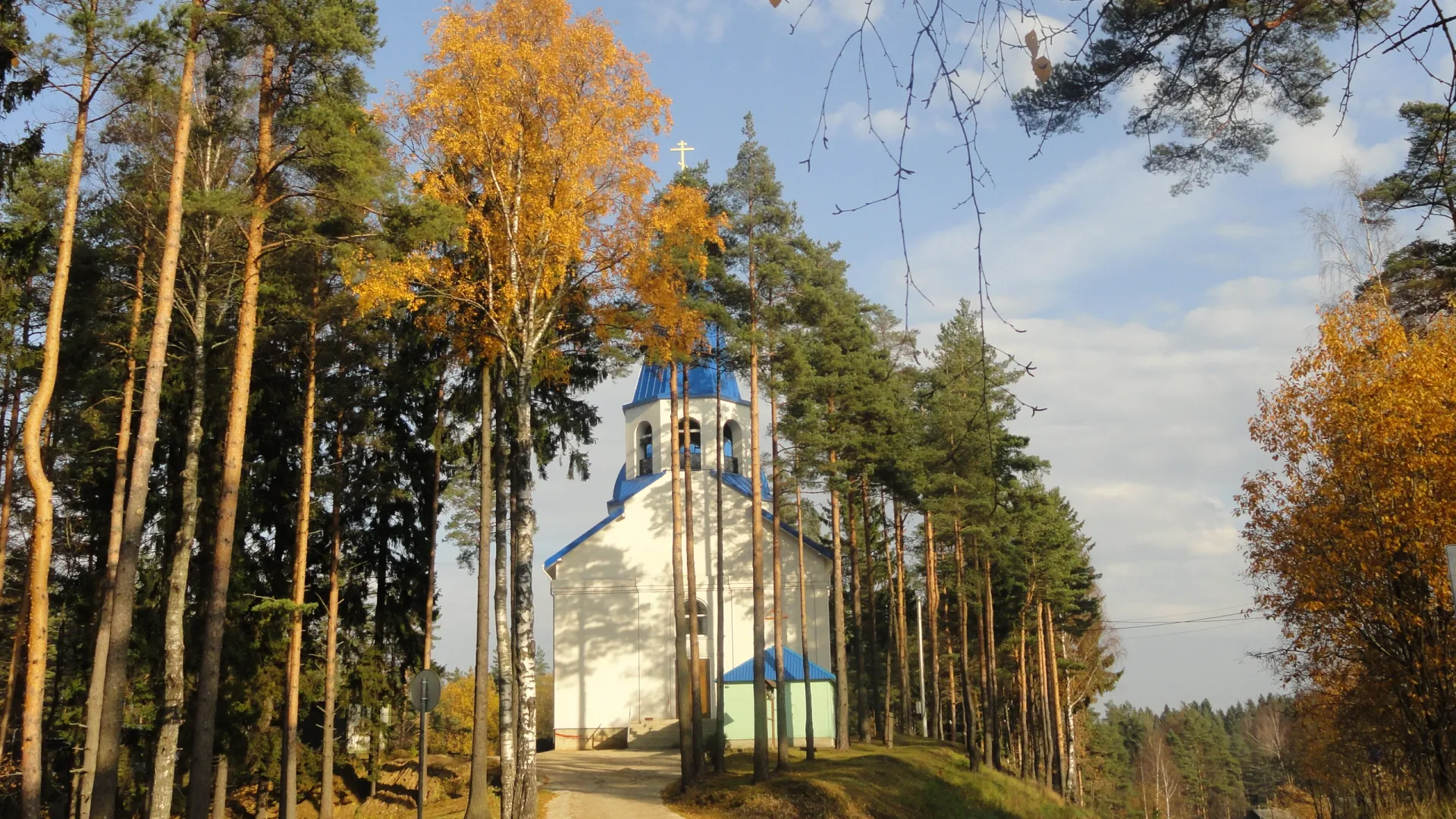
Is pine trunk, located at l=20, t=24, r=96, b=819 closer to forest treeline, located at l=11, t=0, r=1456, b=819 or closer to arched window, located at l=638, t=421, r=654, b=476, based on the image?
forest treeline, located at l=11, t=0, r=1456, b=819

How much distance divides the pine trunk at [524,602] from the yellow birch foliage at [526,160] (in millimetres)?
1003

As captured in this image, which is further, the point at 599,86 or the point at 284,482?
the point at 284,482

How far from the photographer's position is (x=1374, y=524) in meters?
18.5

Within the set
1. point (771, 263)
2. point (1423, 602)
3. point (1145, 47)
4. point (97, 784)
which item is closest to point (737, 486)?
point (771, 263)

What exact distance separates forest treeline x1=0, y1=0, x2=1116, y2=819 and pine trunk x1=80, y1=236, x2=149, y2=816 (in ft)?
0.31

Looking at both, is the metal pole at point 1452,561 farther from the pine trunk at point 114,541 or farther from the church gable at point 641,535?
the church gable at point 641,535

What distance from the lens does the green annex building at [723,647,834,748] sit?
3319cm

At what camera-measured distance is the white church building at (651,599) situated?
124ft

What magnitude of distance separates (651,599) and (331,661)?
17.1 meters

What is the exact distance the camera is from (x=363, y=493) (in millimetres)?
25391

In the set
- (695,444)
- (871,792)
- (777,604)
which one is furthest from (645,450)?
(871,792)

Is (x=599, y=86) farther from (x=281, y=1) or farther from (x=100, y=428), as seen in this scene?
(x=100, y=428)

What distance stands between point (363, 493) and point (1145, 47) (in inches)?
944

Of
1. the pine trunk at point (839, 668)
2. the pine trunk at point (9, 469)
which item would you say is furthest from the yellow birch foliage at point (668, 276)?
the pine trunk at point (9, 469)
